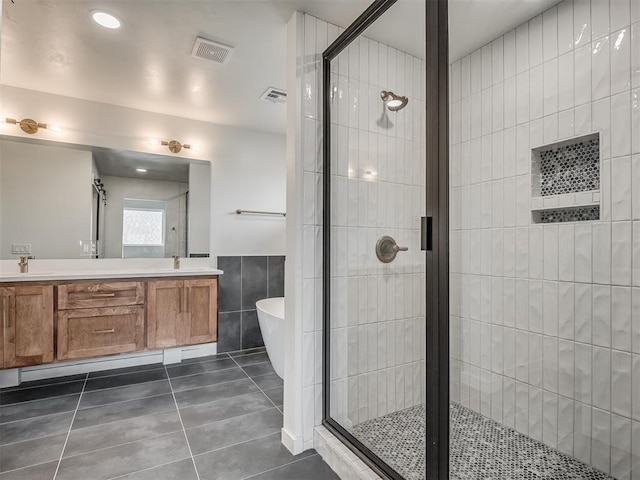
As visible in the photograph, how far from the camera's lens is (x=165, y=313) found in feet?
10.4

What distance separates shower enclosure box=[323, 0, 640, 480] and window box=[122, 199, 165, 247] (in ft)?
7.27

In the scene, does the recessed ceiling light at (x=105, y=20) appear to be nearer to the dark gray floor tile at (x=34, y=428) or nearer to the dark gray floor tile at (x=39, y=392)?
the dark gray floor tile at (x=34, y=428)

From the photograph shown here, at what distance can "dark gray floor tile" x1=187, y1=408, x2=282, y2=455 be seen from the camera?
1980mm

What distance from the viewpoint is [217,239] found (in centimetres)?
372

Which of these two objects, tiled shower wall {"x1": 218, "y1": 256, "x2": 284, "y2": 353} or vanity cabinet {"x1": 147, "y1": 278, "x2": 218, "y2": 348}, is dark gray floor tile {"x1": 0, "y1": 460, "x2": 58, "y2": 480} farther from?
tiled shower wall {"x1": 218, "y1": 256, "x2": 284, "y2": 353}

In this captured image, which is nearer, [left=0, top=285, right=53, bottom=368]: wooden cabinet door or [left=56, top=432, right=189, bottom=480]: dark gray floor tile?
[left=56, top=432, right=189, bottom=480]: dark gray floor tile

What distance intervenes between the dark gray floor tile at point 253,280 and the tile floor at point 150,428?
86cm

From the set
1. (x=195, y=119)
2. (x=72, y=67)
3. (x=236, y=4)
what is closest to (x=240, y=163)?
(x=195, y=119)

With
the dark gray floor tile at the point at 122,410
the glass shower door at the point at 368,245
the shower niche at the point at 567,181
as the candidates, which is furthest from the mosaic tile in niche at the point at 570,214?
the dark gray floor tile at the point at 122,410

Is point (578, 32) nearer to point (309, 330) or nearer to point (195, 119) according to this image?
point (309, 330)

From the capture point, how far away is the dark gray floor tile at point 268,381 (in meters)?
2.79

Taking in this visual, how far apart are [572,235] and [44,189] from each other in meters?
3.93

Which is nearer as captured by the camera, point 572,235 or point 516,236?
point 572,235

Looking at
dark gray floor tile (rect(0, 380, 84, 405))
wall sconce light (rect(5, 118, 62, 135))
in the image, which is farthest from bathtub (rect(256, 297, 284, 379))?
wall sconce light (rect(5, 118, 62, 135))
